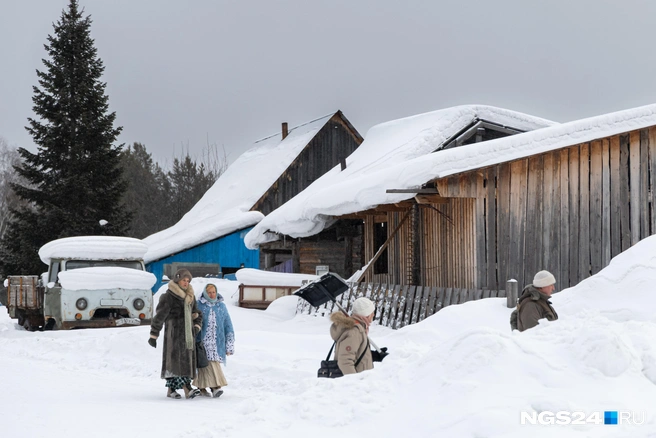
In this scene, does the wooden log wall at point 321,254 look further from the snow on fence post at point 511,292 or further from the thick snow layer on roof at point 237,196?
the snow on fence post at point 511,292

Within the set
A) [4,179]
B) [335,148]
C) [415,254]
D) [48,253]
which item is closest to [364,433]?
[415,254]

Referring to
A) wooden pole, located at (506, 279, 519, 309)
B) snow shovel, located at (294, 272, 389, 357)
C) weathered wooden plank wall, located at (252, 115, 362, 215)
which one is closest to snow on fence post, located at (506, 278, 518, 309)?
wooden pole, located at (506, 279, 519, 309)

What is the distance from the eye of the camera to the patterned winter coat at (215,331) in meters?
10.4

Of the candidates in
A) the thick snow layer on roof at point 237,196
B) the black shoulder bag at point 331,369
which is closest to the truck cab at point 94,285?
the black shoulder bag at point 331,369

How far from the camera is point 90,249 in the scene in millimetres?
20359

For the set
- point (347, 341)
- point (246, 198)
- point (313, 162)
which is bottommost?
point (347, 341)

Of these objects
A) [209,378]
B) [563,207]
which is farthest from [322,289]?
[563,207]

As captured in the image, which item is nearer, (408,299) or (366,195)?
(408,299)

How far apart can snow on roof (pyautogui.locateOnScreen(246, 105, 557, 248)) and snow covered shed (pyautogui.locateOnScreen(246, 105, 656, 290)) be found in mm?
173

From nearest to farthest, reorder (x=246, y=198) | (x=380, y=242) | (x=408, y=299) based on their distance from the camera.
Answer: (x=408, y=299)
(x=380, y=242)
(x=246, y=198)

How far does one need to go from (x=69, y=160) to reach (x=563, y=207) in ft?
89.8

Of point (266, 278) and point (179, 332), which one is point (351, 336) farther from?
point (266, 278)

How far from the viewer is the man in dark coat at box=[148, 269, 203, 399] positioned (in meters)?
10.2

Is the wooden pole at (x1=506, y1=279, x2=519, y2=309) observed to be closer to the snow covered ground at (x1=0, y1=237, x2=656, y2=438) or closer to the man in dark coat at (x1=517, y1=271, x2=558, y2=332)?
the snow covered ground at (x1=0, y1=237, x2=656, y2=438)
